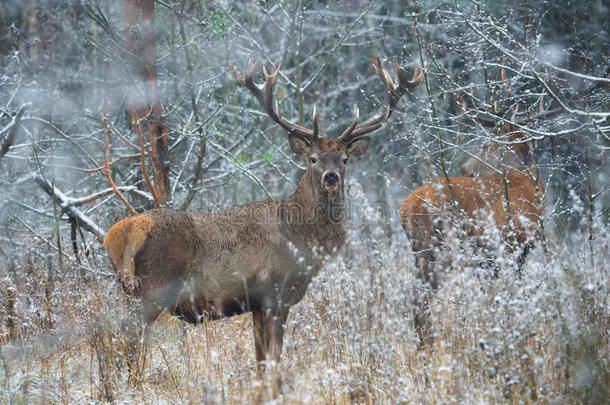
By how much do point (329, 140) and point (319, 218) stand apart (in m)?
0.75

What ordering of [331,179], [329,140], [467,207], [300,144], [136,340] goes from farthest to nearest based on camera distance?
[467,207], [300,144], [329,140], [331,179], [136,340]

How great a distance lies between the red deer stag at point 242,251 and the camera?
515 centimetres

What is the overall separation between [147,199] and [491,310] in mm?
5284

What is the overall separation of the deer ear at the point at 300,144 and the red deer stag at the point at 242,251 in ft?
0.25

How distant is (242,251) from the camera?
216 inches

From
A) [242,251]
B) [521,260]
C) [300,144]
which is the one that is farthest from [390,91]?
[242,251]

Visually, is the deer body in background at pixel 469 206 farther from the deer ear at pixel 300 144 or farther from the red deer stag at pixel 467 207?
the deer ear at pixel 300 144

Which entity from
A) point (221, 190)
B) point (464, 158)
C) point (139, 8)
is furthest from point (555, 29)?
point (139, 8)

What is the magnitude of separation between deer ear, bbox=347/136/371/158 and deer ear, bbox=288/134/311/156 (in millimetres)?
388

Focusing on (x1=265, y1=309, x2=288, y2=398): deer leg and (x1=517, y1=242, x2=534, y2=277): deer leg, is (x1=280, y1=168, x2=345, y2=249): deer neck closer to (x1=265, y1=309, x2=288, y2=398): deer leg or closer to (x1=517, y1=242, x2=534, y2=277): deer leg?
(x1=265, y1=309, x2=288, y2=398): deer leg

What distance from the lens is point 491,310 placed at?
3.69 metres

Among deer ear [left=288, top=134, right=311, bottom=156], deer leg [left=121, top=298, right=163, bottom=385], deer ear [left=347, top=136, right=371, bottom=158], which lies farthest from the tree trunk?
deer leg [left=121, top=298, right=163, bottom=385]

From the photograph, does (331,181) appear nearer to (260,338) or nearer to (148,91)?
(260,338)

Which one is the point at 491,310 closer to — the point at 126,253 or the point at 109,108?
the point at 126,253
